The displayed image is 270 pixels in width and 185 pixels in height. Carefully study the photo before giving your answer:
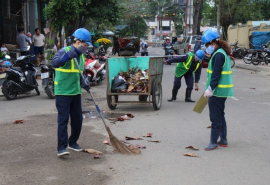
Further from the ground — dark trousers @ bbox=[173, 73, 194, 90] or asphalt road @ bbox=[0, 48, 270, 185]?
dark trousers @ bbox=[173, 73, 194, 90]

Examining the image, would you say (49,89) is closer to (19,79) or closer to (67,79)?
(19,79)

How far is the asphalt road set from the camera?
493 cm

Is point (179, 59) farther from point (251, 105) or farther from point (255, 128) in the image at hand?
point (255, 128)

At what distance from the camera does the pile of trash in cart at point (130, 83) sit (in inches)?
374

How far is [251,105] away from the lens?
34.5 ft

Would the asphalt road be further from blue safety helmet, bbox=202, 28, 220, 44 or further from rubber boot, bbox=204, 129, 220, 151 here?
blue safety helmet, bbox=202, 28, 220, 44

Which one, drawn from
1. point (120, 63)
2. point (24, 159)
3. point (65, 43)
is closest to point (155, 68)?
point (120, 63)

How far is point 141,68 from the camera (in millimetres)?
10195

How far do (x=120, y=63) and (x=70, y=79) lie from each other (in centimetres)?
441

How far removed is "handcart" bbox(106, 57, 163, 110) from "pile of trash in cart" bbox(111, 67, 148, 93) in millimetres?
91

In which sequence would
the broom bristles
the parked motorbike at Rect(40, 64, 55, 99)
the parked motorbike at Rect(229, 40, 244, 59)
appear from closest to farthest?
the broom bristles, the parked motorbike at Rect(40, 64, 55, 99), the parked motorbike at Rect(229, 40, 244, 59)

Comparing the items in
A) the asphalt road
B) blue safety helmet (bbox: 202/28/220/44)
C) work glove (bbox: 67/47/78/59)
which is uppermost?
blue safety helmet (bbox: 202/28/220/44)

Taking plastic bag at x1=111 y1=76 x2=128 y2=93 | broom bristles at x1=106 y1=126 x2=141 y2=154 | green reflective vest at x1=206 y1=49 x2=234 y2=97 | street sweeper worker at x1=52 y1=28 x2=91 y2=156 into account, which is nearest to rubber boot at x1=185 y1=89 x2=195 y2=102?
plastic bag at x1=111 y1=76 x2=128 y2=93

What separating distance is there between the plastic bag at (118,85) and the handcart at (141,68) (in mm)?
97
